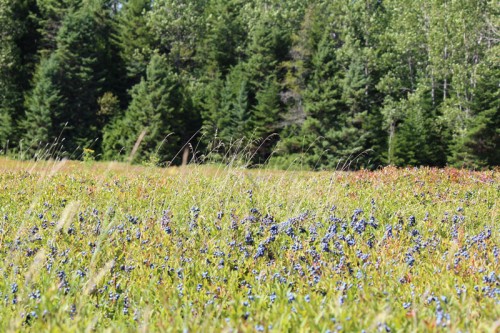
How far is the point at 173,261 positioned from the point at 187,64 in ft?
156

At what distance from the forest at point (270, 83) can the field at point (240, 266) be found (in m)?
28.2

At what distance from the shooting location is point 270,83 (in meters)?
40.2

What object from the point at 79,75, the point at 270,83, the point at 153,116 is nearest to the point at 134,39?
the point at 79,75

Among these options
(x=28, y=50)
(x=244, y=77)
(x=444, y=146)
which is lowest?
(x=444, y=146)

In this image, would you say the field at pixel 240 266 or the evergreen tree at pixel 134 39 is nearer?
the field at pixel 240 266

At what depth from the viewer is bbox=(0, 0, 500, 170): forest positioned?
3447 cm

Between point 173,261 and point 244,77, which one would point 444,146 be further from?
point 173,261

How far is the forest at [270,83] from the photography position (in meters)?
34.5

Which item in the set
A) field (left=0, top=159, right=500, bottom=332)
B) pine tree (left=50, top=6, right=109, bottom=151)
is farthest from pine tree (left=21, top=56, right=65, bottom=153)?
field (left=0, top=159, right=500, bottom=332)

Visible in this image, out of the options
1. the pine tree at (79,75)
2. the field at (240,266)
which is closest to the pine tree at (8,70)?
the pine tree at (79,75)

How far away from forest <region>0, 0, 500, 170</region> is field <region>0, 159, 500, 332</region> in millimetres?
28199

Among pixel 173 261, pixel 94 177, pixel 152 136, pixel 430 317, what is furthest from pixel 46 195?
pixel 152 136

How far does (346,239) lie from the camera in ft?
14.4

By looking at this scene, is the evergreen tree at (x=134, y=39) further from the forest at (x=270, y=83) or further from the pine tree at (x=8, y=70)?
the pine tree at (x=8, y=70)
